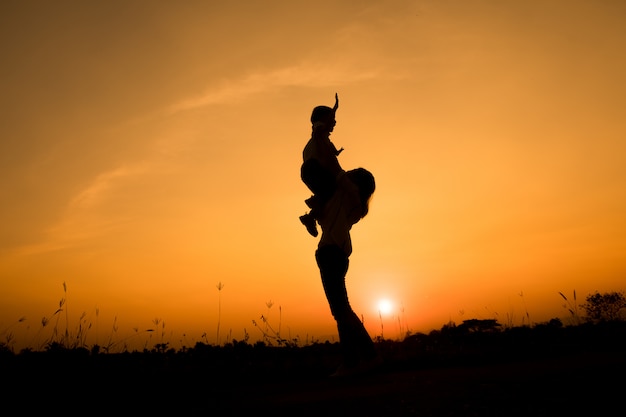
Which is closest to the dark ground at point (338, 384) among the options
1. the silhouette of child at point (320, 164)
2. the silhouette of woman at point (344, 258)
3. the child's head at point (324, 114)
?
the silhouette of woman at point (344, 258)

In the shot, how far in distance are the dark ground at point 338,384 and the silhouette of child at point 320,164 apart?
192 cm

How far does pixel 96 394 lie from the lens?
374 centimetres

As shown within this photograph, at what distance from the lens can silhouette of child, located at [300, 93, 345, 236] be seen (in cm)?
483

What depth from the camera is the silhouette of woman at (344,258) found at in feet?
14.4

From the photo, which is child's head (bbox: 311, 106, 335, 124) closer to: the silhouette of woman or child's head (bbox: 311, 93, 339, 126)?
child's head (bbox: 311, 93, 339, 126)

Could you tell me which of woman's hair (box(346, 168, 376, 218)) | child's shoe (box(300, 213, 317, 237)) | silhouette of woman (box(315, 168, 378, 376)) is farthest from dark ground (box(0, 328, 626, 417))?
woman's hair (box(346, 168, 376, 218))

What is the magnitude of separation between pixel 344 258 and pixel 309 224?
2.25 feet

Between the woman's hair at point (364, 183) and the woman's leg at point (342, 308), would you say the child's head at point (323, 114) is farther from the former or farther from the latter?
the woman's leg at point (342, 308)

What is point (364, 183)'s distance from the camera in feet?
16.5

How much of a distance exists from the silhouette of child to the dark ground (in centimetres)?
192

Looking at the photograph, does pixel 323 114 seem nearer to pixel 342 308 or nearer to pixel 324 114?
pixel 324 114

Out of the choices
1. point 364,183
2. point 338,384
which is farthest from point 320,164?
point 338,384

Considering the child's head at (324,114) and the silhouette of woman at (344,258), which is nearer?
the silhouette of woman at (344,258)

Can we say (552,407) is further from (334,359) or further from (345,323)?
(334,359)
